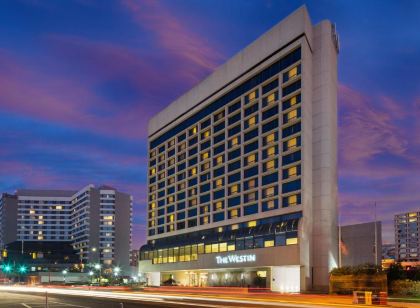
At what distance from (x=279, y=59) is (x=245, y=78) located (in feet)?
33.7

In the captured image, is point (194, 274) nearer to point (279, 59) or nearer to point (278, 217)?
point (278, 217)

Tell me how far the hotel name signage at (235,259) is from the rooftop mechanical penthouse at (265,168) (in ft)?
0.56

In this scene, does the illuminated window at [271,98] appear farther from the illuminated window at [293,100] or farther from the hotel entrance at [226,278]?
the hotel entrance at [226,278]

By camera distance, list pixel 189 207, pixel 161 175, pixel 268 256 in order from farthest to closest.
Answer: pixel 161 175
pixel 189 207
pixel 268 256

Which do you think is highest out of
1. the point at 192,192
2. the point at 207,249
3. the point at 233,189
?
the point at 192,192

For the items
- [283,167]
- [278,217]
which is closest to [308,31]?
[283,167]

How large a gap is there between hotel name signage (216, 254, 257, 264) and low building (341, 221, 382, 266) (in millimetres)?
14481

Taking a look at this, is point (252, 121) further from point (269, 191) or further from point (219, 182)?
point (219, 182)

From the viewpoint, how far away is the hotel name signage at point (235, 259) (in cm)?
8825

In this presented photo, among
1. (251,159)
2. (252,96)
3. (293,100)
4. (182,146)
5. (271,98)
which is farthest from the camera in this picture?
(182,146)

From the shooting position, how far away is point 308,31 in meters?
88.7

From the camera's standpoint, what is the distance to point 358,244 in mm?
84188

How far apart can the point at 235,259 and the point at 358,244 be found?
69.5 ft

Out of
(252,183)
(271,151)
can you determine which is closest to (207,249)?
(252,183)
